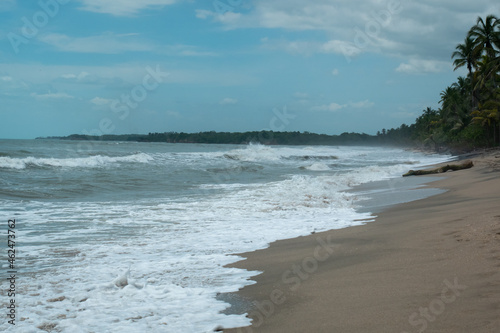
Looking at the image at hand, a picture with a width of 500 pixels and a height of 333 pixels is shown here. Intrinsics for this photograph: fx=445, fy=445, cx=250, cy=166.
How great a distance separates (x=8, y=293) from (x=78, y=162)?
25576 mm

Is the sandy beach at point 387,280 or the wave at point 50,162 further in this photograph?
the wave at point 50,162

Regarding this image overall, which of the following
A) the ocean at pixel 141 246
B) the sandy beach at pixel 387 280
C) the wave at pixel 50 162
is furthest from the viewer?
the wave at pixel 50 162

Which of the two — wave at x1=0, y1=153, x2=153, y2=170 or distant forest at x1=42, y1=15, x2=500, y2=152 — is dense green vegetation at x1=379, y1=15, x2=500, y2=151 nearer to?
distant forest at x1=42, y1=15, x2=500, y2=152

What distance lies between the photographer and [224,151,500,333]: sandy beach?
142 inches

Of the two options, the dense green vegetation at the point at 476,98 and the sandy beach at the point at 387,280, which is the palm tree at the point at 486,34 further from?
the sandy beach at the point at 387,280

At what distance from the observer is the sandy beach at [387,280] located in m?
3.60

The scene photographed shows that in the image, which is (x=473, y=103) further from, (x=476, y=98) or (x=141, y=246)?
(x=141, y=246)

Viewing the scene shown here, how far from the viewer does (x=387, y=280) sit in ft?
15.2

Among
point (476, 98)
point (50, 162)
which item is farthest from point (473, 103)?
point (50, 162)

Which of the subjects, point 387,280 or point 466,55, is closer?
point 387,280

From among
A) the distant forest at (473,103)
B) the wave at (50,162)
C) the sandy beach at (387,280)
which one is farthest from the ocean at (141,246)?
the distant forest at (473,103)

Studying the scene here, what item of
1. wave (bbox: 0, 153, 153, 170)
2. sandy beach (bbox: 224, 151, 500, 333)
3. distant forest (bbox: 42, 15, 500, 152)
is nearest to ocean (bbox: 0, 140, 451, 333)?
sandy beach (bbox: 224, 151, 500, 333)

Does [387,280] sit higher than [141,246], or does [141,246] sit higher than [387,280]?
[387,280]

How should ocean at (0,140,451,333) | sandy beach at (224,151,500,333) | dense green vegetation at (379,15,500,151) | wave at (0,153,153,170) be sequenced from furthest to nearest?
dense green vegetation at (379,15,500,151), wave at (0,153,153,170), ocean at (0,140,451,333), sandy beach at (224,151,500,333)
